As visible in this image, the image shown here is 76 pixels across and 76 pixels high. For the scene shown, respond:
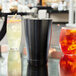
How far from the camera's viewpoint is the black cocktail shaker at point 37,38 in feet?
1.71

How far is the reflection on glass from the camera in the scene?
435 millimetres

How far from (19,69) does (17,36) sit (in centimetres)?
19

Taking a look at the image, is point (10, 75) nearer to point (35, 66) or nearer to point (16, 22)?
point (35, 66)

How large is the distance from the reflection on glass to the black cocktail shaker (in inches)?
1.2

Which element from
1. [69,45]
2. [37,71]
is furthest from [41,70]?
[69,45]

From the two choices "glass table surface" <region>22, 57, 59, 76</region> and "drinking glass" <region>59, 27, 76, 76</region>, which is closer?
"glass table surface" <region>22, 57, 59, 76</region>

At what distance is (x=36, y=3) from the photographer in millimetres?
6660

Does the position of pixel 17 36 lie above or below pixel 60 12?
below

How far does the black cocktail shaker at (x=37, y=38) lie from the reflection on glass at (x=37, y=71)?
30 mm

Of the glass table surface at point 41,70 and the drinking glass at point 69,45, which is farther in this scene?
the drinking glass at point 69,45

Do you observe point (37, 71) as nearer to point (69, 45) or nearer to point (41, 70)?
point (41, 70)

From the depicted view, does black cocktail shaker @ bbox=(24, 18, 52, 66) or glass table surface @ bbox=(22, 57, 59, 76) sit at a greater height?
black cocktail shaker @ bbox=(24, 18, 52, 66)

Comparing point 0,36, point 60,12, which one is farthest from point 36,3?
point 0,36

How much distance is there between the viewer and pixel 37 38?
52 centimetres
